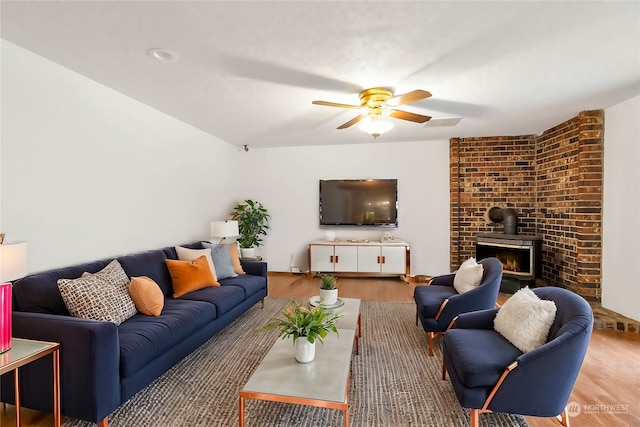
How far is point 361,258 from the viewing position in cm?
524

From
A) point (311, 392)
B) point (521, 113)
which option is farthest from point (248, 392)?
point (521, 113)

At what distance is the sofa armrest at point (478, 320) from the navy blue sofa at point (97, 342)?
205 cm

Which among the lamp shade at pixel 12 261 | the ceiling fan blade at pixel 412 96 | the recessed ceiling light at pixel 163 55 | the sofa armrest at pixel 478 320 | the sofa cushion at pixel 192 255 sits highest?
the recessed ceiling light at pixel 163 55

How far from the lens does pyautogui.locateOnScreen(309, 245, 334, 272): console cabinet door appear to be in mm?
5320

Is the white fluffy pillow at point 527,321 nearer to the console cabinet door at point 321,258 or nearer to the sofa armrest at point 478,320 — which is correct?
the sofa armrest at point 478,320

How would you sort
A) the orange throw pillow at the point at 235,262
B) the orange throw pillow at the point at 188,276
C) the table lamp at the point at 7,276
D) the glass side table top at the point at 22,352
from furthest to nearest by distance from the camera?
the orange throw pillow at the point at 235,262
the orange throw pillow at the point at 188,276
the table lamp at the point at 7,276
the glass side table top at the point at 22,352

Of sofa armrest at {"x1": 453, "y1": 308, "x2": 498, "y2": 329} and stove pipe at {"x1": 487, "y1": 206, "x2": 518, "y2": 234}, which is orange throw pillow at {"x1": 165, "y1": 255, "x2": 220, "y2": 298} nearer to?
sofa armrest at {"x1": 453, "y1": 308, "x2": 498, "y2": 329}

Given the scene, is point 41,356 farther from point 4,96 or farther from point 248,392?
point 4,96

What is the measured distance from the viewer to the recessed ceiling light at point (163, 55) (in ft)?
7.28

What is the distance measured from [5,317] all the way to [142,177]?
78.9 inches

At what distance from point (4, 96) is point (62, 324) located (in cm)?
168

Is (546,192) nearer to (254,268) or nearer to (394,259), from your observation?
(394,259)

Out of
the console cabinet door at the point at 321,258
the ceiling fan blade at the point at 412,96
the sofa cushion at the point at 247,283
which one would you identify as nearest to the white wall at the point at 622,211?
the ceiling fan blade at the point at 412,96

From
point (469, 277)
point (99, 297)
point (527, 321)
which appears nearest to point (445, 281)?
point (469, 277)
